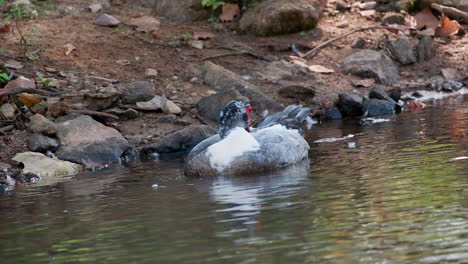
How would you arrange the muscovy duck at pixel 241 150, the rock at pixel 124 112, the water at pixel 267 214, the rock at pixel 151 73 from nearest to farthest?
1. the water at pixel 267 214
2. the muscovy duck at pixel 241 150
3. the rock at pixel 124 112
4. the rock at pixel 151 73

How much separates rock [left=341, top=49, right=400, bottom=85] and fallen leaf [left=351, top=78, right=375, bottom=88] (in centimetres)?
18

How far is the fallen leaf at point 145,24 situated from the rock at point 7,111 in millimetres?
5073

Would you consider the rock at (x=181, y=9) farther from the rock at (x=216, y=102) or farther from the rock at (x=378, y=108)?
the rock at (x=378, y=108)

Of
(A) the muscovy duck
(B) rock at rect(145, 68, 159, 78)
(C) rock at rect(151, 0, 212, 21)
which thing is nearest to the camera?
(A) the muscovy duck

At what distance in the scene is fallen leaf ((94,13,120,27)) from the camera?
1672 cm

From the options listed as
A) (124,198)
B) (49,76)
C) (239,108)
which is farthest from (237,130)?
(49,76)

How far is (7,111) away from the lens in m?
12.4

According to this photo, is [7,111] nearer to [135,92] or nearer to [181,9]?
[135,92]

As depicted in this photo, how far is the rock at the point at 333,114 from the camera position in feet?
48.4

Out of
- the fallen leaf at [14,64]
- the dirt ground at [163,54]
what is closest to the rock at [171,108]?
the dirt ground at [163,54]

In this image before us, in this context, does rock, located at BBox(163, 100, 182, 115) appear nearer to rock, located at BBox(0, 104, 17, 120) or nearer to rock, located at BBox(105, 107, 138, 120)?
rock, located at BBox(105, 107, 138, 120)

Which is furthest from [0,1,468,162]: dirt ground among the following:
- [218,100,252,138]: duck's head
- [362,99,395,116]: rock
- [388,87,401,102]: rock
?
[218,100,252,138]: duck's head

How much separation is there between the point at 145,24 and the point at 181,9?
1.76 m

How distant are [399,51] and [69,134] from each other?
9.17m
